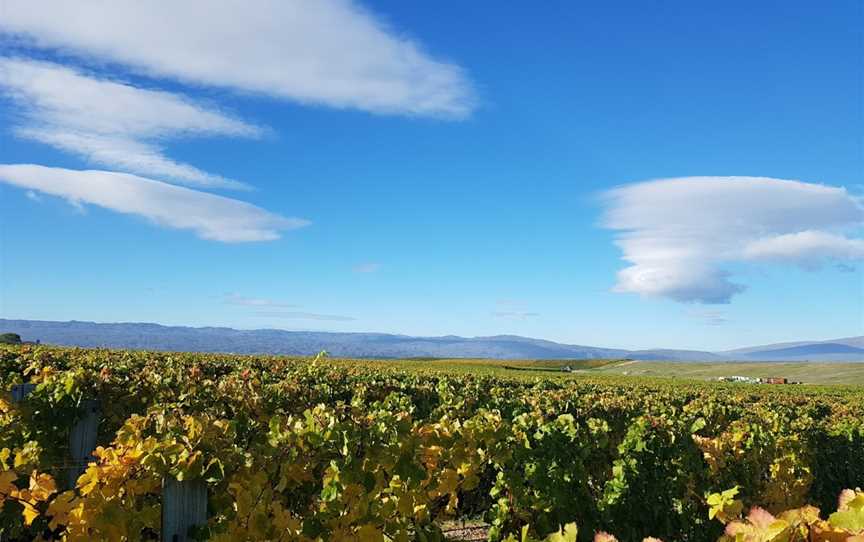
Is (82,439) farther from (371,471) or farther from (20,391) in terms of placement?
(371,471)

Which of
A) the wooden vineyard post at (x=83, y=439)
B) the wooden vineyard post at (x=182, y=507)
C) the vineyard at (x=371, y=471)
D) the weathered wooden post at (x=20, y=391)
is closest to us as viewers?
the wooden vineyard post at (x=182, y=507)

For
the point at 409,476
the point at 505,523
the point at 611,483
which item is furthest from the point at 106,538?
the point at 611,483

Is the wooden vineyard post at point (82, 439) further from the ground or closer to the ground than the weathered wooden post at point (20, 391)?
closer to the ground

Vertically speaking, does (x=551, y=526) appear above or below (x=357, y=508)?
below

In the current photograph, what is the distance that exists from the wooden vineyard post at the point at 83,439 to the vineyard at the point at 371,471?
0.02m

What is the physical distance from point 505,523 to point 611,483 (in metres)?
1.41

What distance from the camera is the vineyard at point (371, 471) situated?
11.6 ft

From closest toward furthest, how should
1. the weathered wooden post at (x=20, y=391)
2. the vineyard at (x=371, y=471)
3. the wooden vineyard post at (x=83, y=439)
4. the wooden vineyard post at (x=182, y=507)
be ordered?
the wooden vineyard post at (x=182, y=507) < the vineyard at (x=371, y=471) < the wooden vineyard post at (x=83, y=439) < the weathered wooden post at (x=20, y=391)

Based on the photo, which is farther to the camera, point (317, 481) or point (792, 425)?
point (792, 425)

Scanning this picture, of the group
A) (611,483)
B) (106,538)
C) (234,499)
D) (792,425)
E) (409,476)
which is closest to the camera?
(106,538)

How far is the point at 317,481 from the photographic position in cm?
468

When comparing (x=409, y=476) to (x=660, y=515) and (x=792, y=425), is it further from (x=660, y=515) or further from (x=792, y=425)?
(x=792, y=425)

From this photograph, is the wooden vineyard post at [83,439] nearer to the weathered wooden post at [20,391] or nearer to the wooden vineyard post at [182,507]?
the weathered wooden post at [20,391]

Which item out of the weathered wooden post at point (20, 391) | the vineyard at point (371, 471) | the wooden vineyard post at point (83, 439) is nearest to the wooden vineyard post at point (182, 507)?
the vineyard at point (371, 471)
